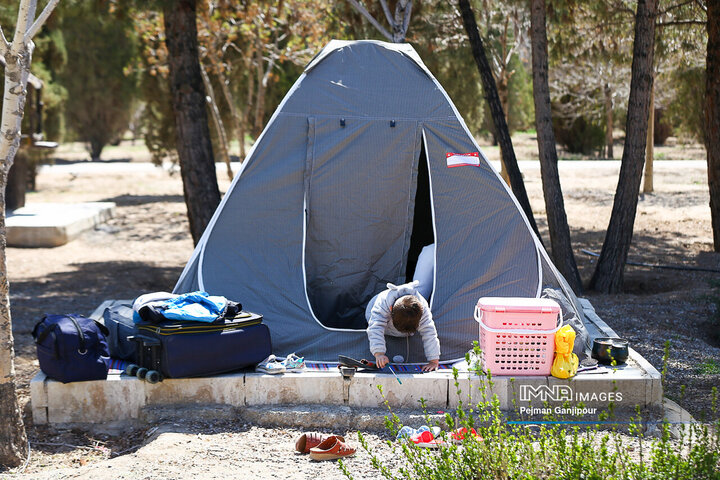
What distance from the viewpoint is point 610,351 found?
474 centimetres

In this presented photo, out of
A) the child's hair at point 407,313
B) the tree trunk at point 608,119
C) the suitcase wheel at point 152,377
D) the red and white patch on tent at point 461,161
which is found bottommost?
the suitcase wheel at point 152,377

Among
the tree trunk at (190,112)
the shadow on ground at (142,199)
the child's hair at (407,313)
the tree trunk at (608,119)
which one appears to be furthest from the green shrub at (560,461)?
the tree trunk at (608,119)

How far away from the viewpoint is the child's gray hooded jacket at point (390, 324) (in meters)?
4.67

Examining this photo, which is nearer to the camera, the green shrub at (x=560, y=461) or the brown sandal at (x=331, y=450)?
Answer: the green shrub at (x=560, y=461)

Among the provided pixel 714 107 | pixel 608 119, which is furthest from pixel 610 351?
pixel 608 119

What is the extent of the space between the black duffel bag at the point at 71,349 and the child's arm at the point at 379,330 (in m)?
1.60

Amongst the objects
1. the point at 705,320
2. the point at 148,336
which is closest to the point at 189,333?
the point at 148,336

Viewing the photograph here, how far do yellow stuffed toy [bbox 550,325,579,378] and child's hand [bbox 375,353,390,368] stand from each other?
3.25 feet

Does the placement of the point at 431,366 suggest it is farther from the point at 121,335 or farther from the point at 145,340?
the point at 121,335

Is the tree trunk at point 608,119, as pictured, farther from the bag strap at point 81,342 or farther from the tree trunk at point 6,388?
the tree trunk at point 6,388

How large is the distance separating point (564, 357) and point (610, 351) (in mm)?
426

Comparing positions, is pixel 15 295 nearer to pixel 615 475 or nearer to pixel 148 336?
pixel 148 336

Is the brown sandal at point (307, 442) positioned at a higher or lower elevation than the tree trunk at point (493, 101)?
lower

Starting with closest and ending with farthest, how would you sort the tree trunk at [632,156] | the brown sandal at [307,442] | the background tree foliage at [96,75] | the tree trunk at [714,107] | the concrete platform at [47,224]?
the brown sandal at [307,442], the tree trunk at [632,156], the tree trunk at [714,107], the concrete platform at [47,224], the background tree foliage at [96,75]
